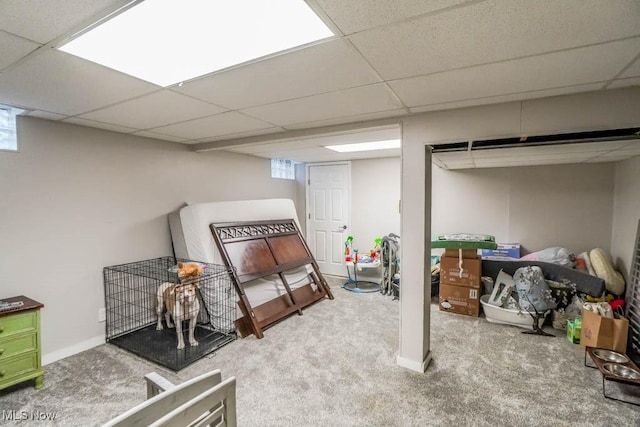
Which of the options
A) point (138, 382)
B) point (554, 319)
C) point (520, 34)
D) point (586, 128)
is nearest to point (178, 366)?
point (138, 382)

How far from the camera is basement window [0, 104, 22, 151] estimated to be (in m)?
2.41

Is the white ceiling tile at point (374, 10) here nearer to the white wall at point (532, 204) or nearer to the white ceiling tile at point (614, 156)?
the white ceiling tile at point (614, 156)

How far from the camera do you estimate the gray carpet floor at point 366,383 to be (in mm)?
1994

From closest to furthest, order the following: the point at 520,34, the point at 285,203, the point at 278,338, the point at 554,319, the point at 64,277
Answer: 1. the point at 520,34
2. the point at 64,277
3. the point at 278,338
4. the point at 554,319
5. the point at 285,203

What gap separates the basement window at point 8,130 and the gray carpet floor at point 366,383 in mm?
1886

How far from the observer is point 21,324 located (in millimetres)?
2215

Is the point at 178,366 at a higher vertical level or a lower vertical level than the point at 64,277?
lower

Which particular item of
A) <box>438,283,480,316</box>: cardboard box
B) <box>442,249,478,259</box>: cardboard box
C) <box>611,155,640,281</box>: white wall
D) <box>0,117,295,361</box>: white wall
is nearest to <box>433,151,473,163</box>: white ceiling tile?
<box>442,249,478,259</box>: cardboard box

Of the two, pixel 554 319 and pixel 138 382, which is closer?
pixel 138 382

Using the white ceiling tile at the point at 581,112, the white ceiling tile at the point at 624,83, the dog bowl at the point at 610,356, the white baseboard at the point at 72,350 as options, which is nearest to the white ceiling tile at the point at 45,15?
the white ceiling tile at the point at 581,112

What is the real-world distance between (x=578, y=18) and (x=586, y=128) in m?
1.11

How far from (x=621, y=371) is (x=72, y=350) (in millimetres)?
4608

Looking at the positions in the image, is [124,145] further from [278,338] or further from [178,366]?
[278,338]

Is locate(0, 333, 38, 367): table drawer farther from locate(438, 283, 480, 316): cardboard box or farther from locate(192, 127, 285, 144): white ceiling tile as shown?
locate(438, 283, 480, 316): cardboard box
